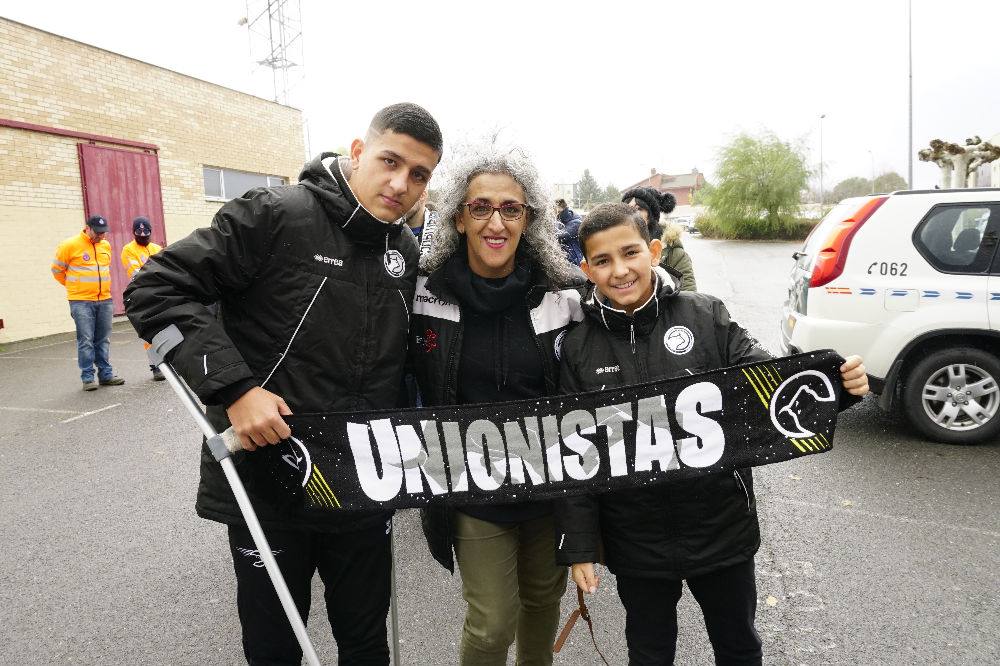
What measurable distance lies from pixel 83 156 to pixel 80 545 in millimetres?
11761

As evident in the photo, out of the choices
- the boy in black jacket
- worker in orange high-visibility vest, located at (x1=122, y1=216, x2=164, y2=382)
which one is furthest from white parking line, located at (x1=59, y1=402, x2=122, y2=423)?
the boy in black jacket

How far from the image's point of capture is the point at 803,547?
143 inches

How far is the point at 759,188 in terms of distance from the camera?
3316 centimetres

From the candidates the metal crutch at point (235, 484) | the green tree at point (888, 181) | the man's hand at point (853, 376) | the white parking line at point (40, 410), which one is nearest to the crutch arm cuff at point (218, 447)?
the metal crutch at point (235, 484)

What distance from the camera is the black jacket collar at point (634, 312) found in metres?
2.12

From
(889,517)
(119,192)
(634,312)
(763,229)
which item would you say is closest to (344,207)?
(634,312)

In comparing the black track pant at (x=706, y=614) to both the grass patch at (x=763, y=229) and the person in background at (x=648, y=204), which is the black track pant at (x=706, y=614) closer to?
the person in background at (x=648, y=204)

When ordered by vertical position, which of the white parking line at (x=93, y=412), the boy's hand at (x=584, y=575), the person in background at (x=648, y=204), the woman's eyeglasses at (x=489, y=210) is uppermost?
the person in background at (x=648, y=204)

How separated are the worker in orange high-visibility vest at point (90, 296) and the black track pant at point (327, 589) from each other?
24.4 feet

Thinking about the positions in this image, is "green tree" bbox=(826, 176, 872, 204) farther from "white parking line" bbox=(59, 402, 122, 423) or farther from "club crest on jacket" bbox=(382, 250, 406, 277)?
"club crest on jacket" bbox=(382, 250, 406, 277)

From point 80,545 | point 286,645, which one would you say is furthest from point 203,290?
point 80,545

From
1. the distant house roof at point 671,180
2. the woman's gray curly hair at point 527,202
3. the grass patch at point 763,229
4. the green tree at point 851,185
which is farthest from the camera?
the distant house roof at point 671,180

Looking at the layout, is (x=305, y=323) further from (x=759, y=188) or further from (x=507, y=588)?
(x=759, y=188)

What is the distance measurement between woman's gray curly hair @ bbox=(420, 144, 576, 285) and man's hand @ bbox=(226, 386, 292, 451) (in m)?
0.71
